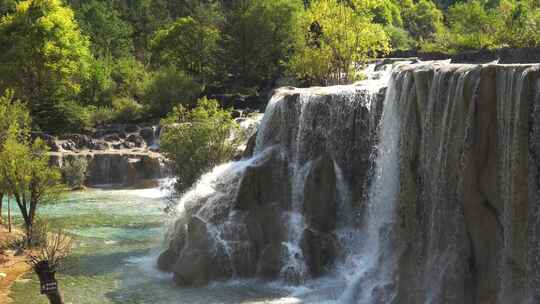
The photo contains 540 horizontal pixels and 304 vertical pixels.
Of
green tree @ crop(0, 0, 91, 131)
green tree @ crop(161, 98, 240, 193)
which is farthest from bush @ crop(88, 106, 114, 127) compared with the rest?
green tree @ crop(161, 98, 240, 193)

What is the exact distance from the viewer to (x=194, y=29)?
64.1 m

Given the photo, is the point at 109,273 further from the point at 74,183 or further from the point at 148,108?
the point at 148,108

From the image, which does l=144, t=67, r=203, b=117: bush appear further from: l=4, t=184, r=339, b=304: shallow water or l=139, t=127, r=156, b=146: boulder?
l=4, t=184, r=339, b=304: shallow water

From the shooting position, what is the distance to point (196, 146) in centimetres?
3041

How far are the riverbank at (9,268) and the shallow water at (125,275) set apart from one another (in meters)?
0.31

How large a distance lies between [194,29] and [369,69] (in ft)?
74.6

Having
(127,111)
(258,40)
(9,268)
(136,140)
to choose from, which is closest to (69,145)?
(136,140)

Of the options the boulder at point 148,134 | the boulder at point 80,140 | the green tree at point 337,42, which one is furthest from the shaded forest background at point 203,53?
the boulder at point 148,134

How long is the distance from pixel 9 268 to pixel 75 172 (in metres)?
20.7

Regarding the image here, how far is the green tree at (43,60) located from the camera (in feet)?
176

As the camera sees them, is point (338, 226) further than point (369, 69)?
No

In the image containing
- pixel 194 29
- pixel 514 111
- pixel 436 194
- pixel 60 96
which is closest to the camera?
pixel 514 111

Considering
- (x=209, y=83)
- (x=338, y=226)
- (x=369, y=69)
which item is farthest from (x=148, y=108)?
(x=338, y=226)

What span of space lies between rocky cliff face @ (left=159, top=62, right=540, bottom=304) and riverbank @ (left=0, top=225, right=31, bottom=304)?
5734 millimetres
